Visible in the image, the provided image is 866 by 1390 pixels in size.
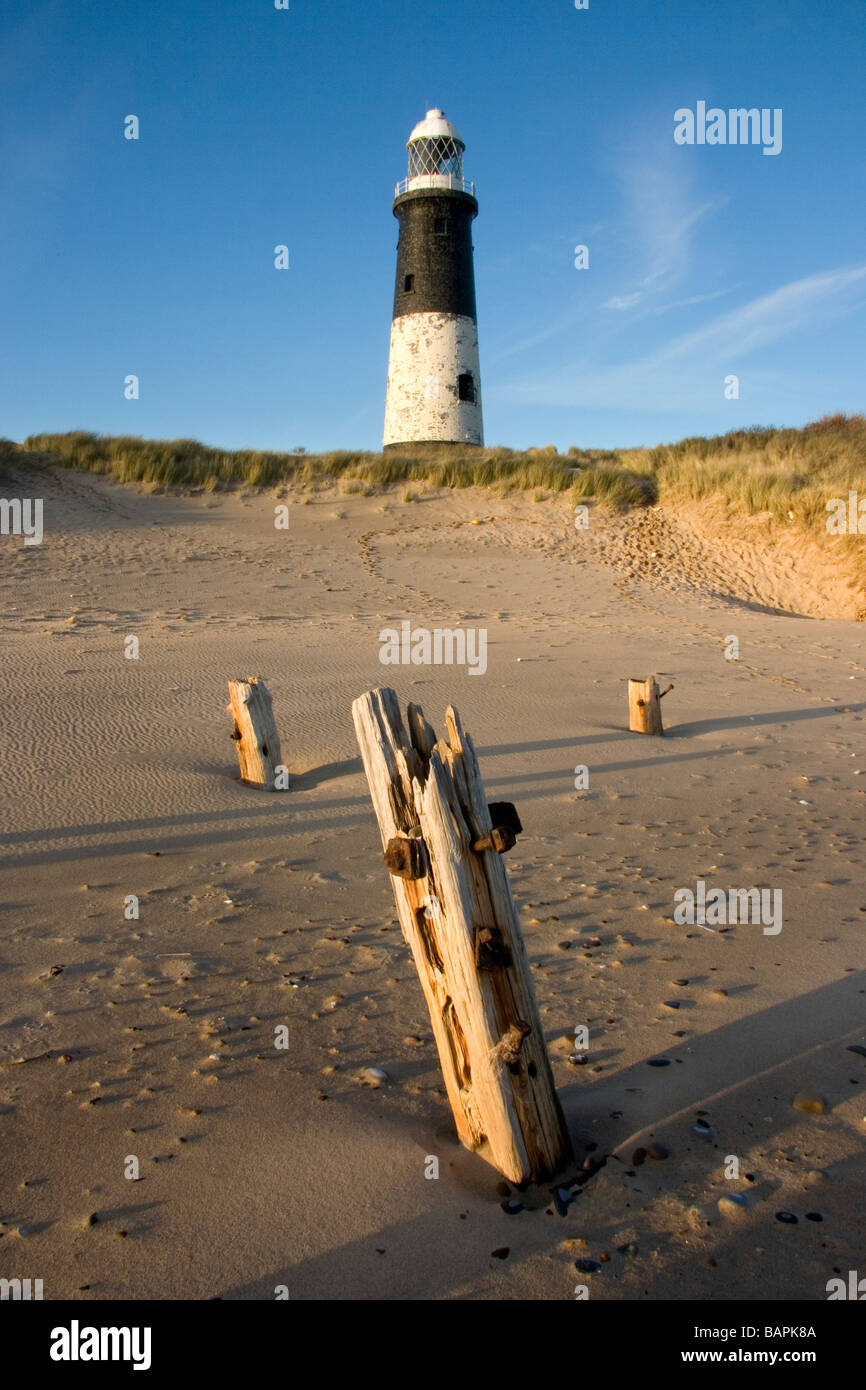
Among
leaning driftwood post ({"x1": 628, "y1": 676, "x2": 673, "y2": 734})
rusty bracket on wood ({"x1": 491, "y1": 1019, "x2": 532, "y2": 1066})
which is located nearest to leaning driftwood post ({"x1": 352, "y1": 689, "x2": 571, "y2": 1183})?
rusty bracket on wood ({"x1": 491, "y1": 1019, "x2": 532, "y2": 1066})

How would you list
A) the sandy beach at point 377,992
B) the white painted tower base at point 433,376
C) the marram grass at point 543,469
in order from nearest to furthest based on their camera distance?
the sandy beach at point 377,992
the marram grass at point 543,469
the white painted tower base at point 433,376

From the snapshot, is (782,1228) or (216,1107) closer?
(782,1228)

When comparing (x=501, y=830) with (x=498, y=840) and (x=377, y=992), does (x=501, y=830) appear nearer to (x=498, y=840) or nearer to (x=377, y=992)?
(x=498, y=840)

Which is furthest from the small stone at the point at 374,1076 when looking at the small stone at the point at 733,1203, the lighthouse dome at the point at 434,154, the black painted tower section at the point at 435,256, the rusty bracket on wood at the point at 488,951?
the lighthouse dome at the point at 434,154

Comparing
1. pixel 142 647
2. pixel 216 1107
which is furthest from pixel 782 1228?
pixel 142 647

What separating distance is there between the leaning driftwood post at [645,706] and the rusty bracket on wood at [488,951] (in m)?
5.51

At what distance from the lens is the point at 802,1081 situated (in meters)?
3.13

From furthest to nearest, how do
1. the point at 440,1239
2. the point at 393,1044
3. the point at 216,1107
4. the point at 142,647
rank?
1. the point at 142,647
2. the point at 393,1044
3. the point at 216,1107
4. the point at 440,1239

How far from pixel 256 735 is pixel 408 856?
3844mm

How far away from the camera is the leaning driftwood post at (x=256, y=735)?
6.34 meters

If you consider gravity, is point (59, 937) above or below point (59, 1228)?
above

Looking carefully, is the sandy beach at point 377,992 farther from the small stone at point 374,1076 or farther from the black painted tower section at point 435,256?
the black painted tower section at point 435,256

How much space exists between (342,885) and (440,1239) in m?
2.47
